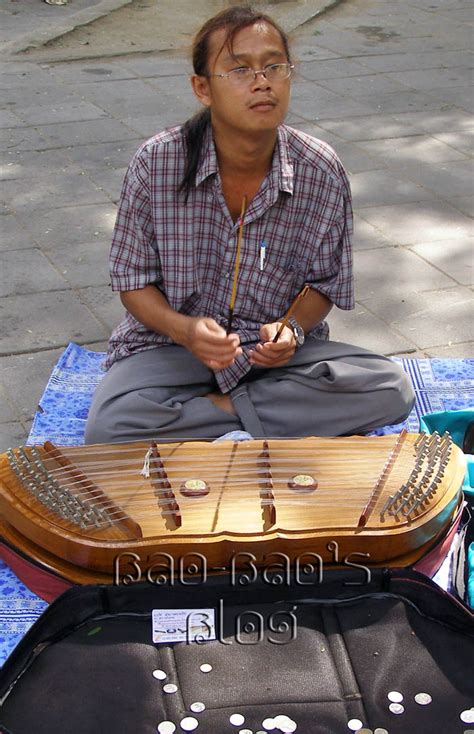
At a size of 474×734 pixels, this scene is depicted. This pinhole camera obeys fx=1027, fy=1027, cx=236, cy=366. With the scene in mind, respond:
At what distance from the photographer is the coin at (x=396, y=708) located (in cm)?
187

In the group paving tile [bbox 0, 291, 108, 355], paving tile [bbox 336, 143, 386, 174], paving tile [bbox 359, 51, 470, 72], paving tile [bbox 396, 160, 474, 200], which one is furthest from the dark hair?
paving tile [bbox 359, 51, 470, 72]

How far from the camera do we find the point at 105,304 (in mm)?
3811

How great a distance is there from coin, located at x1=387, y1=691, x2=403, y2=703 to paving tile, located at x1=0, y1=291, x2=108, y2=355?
6.44ft

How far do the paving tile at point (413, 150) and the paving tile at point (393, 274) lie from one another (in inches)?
46.1

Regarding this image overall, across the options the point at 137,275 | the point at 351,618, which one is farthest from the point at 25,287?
the point at 351,618

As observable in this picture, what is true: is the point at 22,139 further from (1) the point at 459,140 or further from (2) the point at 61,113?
(1) the point at 459,140

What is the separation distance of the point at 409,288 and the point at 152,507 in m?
2.01

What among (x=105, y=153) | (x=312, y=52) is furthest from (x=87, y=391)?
(x=312, y=52)

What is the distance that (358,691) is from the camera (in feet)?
6.33

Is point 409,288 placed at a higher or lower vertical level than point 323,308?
lower

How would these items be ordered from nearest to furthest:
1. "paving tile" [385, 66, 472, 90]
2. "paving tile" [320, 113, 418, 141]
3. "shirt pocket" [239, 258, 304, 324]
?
"shirt pocket" [239, 258, 304, 324] → "paving tile" [320, 113, 418, 141] → "paving tile" [385, 66, 472, 90]

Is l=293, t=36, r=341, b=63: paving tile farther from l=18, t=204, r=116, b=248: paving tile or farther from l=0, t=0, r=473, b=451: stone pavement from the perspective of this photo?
l=18, t=204, r=116, b=248: paving tile

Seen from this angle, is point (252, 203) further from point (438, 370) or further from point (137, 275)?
point (438, 370)

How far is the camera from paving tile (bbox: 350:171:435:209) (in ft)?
15.6
